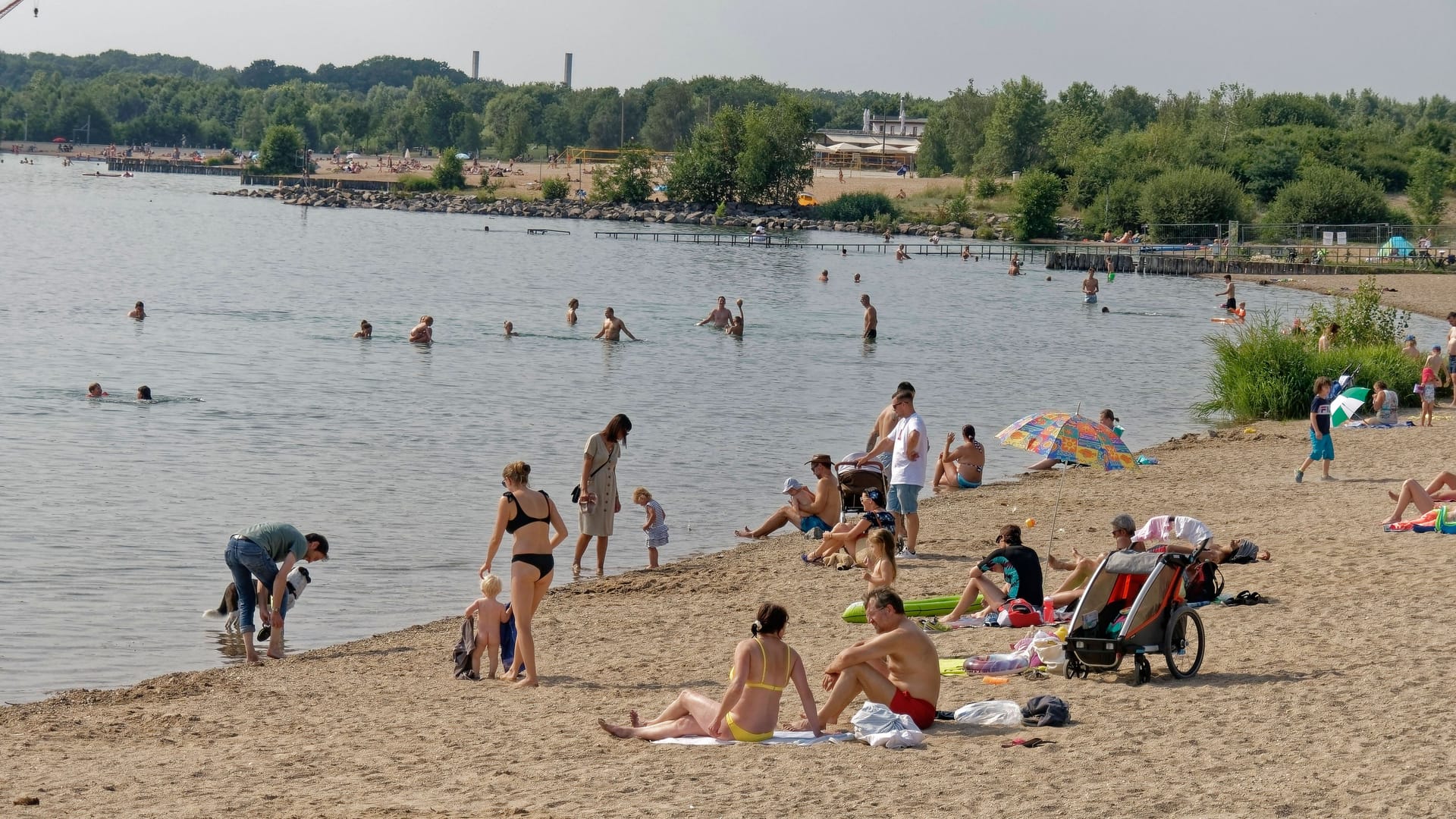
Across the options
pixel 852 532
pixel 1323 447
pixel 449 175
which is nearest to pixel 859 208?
pixel 449 175

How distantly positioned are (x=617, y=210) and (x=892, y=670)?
105 metres

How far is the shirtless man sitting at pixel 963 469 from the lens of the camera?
19.4 metres

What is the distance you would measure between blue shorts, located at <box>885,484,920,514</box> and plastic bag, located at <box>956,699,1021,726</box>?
16.3ft

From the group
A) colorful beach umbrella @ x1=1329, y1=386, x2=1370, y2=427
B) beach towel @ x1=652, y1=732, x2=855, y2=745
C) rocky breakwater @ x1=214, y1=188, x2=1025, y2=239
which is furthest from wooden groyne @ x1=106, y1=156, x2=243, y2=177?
beach towel @ x1=652, y1=732, x2=855, y2=745

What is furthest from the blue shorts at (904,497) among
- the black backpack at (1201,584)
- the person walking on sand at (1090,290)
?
the person walking on sand at (1090,290)

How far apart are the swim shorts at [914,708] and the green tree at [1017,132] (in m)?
111

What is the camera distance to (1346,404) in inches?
781

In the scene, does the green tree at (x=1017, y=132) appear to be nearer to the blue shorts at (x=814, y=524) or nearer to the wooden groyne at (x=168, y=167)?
the wooden groyne at (x=168, y=167)

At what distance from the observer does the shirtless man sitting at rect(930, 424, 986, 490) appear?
19.4 m

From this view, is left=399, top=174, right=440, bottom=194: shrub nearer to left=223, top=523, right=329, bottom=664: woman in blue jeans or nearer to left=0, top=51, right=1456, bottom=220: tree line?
left=0, top=51, right=1456, bottom=220: tree line

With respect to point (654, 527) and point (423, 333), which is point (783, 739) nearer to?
point (654, 527)

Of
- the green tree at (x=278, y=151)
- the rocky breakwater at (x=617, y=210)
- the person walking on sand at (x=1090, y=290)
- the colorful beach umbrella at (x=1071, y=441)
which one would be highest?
the green tree at (x=278, y=151)

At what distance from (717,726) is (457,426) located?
54.1ft

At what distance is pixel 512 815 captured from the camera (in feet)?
24.2
